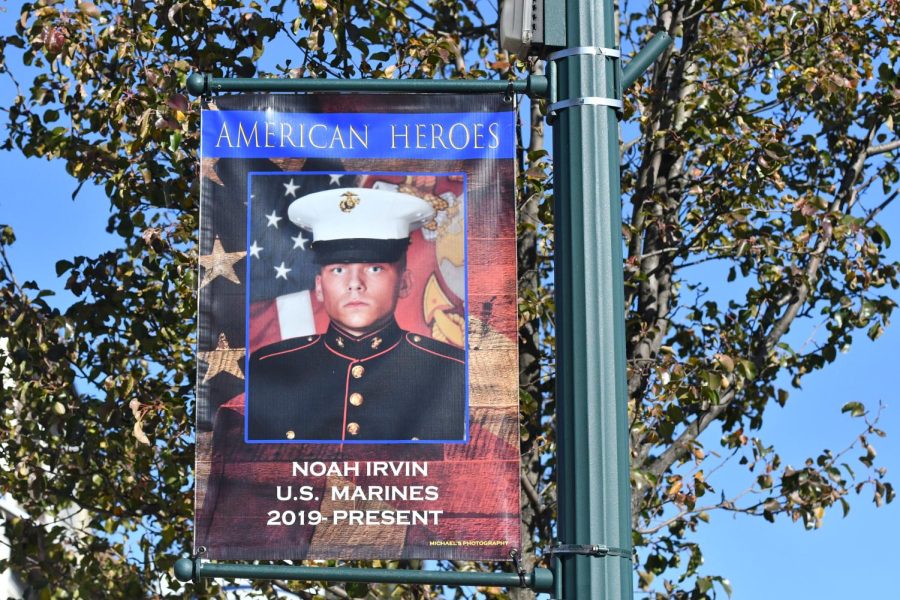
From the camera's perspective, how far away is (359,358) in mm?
5055

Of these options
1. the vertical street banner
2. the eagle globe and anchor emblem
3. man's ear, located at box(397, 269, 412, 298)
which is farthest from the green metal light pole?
the eagle globe and anchor emblem

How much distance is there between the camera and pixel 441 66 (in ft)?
37.5

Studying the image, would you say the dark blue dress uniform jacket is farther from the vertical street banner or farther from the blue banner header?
the blue banner header

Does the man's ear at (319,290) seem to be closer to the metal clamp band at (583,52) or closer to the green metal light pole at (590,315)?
the green metal light pole at (590,315)

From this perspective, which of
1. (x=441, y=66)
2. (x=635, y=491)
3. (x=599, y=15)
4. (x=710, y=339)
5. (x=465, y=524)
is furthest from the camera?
(x=710, y=339)

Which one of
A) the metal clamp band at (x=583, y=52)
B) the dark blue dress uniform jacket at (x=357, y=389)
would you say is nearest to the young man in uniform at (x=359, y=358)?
the dark blue dress uniform jacket at (x=357, y=389)

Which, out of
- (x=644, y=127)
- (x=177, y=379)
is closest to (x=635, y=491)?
(x=644, y=127)

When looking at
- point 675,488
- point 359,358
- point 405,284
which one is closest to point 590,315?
point 405,284

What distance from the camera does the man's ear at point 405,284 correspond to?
17.0 ft

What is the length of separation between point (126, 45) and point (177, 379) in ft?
9.87

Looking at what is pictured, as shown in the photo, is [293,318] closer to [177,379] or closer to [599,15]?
[599,15]

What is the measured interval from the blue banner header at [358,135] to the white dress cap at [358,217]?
7.4 inches

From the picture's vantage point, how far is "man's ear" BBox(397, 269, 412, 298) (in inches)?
204

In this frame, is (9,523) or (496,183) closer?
(496,183)
